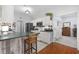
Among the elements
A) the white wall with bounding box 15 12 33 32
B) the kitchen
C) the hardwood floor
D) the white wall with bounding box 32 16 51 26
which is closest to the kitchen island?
the kitchen

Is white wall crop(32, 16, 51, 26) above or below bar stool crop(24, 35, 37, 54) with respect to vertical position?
above

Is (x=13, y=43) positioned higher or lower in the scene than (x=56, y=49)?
higher

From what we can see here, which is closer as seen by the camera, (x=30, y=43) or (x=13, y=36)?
(x=13, y=36)

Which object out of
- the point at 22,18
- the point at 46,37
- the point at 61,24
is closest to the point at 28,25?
the point at 22,18

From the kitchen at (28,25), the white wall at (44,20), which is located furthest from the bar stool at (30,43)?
the white wall at (44,20)

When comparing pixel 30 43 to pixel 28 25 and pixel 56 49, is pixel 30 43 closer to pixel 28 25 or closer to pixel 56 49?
pixel 28 25

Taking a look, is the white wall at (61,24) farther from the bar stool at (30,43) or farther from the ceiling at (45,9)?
the bar stool at (30,43)

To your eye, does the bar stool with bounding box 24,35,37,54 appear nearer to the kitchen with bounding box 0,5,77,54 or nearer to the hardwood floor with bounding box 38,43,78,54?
the kitchen with bounding box 0,5,77,54

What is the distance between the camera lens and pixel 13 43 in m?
2.08

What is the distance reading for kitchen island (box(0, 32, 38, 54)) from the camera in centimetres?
197

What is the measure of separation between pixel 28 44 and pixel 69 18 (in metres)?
0.99
